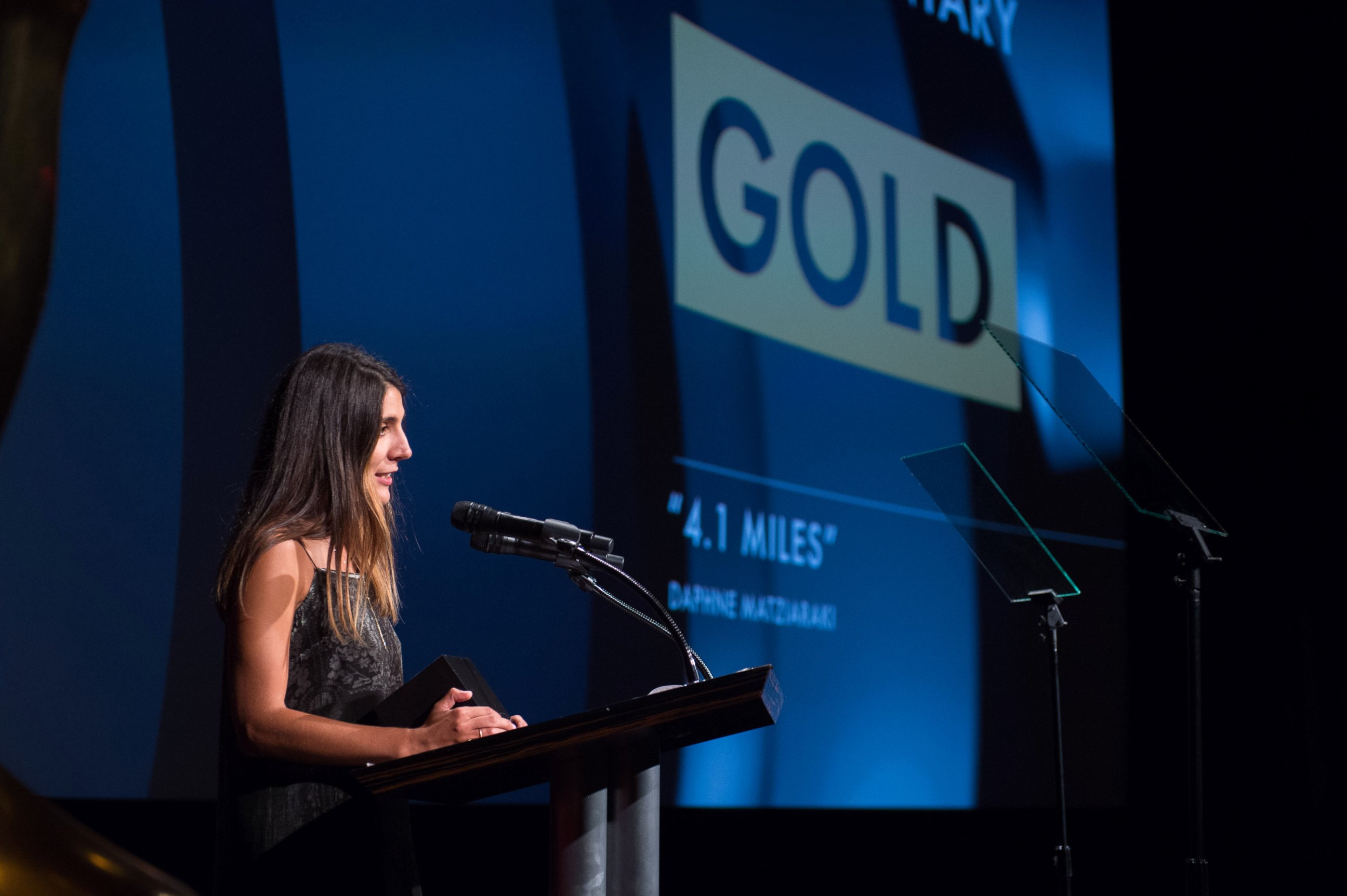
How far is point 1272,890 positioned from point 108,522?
3742mm

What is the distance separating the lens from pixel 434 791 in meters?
1.29

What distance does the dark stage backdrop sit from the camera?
236 cm

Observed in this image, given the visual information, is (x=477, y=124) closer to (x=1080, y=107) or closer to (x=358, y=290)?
(x=358, y=290)

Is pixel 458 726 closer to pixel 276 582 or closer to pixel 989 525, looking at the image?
pixel 276 582

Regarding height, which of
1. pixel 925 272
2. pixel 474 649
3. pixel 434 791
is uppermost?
pixel 925 272

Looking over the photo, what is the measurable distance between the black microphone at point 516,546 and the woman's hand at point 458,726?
0.74 feet

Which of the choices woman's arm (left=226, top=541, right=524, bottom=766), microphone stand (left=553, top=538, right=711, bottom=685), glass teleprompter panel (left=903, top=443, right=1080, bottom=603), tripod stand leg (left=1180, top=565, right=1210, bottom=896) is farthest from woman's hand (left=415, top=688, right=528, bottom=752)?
glass teleprompter panel (left=903, top=443, right=1080, bottom=603)

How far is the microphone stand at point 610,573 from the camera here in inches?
58.5

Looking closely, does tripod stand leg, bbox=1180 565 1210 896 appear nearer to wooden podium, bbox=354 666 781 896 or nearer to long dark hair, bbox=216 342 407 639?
wooden podium, bbox=354 666 781 896

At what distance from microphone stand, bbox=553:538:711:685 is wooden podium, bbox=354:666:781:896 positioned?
163 mm

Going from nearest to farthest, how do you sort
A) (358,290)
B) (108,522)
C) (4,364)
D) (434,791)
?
(4,364) < (434,791) < (108,522) < (358,290)

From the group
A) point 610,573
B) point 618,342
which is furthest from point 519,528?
point 618,342

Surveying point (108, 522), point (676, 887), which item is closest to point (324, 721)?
point (108, 522)

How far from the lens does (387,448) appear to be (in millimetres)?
1746
